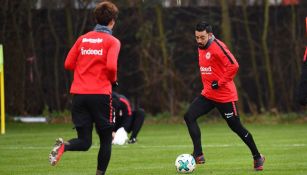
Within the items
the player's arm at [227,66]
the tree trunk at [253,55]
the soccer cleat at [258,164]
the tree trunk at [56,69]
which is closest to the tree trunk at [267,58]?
the tree trunk at [253,55]

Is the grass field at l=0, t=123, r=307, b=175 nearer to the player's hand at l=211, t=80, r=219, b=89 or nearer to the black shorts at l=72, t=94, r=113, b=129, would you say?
the player's hand at l=211, t=80, r=219, b=89

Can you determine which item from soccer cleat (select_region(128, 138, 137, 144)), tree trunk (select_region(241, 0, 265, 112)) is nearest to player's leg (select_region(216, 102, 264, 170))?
soccer cleat (select_region(128, 138, 137, 144))

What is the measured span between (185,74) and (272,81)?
8.83 feet

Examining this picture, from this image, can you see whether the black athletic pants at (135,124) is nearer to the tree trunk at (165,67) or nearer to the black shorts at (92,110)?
the black shorts at (92,110)

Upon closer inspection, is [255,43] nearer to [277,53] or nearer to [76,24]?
[277,53]

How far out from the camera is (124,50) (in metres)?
27.2

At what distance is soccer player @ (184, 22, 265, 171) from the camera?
12.5 m

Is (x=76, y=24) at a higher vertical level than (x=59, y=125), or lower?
higher

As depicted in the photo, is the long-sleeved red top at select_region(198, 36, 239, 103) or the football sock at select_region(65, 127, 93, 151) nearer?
the football sock at select_region(65, 127, 93, 151)

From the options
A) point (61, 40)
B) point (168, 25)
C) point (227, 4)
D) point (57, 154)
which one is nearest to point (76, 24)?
point (61, 40)

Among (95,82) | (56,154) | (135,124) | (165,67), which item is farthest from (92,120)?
(165,67)

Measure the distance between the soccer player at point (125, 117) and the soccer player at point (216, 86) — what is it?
4.92 m

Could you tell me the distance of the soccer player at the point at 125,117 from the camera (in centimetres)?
1773

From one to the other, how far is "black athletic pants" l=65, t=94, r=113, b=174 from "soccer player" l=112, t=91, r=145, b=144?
7.28 meters
